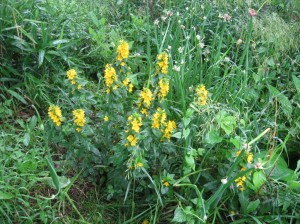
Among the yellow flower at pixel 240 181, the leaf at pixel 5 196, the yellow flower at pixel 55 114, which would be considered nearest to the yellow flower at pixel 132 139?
the yellow flower at pixel 55 114

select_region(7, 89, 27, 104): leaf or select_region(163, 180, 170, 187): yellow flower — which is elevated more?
select_region(163, 180, 170, 187): yellow flower

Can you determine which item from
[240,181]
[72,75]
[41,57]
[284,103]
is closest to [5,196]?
[72,75]

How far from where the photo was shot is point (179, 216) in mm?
1939

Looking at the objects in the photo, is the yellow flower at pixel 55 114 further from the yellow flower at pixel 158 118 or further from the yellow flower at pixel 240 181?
the yellow flower at pixel 240 181

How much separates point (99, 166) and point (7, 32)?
40.9 inches

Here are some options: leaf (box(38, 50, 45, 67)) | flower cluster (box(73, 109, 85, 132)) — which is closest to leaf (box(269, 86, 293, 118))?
flower cluster (box(73, 109, 85, 132))

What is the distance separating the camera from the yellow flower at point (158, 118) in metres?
1.92

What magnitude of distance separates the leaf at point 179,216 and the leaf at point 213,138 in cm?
33

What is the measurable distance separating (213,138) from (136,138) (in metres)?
0.38

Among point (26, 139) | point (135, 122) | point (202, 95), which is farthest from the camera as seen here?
point (26, 139)

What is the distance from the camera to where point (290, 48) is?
3.04 m

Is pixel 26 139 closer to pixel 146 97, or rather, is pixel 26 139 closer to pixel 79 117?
pixel 79 117

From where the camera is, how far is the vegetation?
201cm

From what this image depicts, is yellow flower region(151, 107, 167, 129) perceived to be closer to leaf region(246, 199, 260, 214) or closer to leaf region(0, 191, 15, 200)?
leaf region(246, 199, 260, 214)
